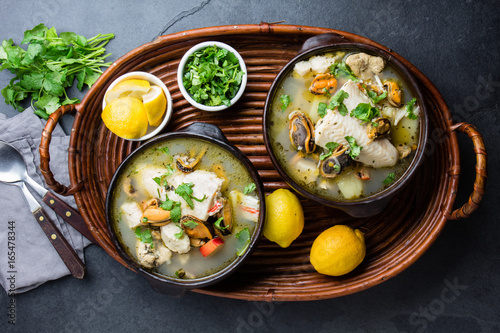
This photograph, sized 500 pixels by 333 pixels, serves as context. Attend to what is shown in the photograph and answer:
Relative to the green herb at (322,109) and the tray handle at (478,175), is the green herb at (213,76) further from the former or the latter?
the tray handle at (478,175)

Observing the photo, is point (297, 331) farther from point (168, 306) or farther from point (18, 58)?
point (18, 58)

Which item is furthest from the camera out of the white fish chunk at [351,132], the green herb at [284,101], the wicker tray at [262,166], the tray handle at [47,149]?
the wicker tray at [262,166]

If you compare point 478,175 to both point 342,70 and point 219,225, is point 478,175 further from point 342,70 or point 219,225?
point 219,225

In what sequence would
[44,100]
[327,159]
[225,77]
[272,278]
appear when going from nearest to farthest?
[327,159]
[225,77]
[272,278]
[44,100]

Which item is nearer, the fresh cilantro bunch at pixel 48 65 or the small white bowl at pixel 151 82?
the small white bowl at pixel 151 82

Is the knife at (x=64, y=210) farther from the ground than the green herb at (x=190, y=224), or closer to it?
closer to it

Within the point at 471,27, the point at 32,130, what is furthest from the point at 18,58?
the point at 471,27

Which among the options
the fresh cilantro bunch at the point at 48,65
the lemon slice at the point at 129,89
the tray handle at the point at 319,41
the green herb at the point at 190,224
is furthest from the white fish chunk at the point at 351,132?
the fresh cilantro bunch at the point at 48,65
